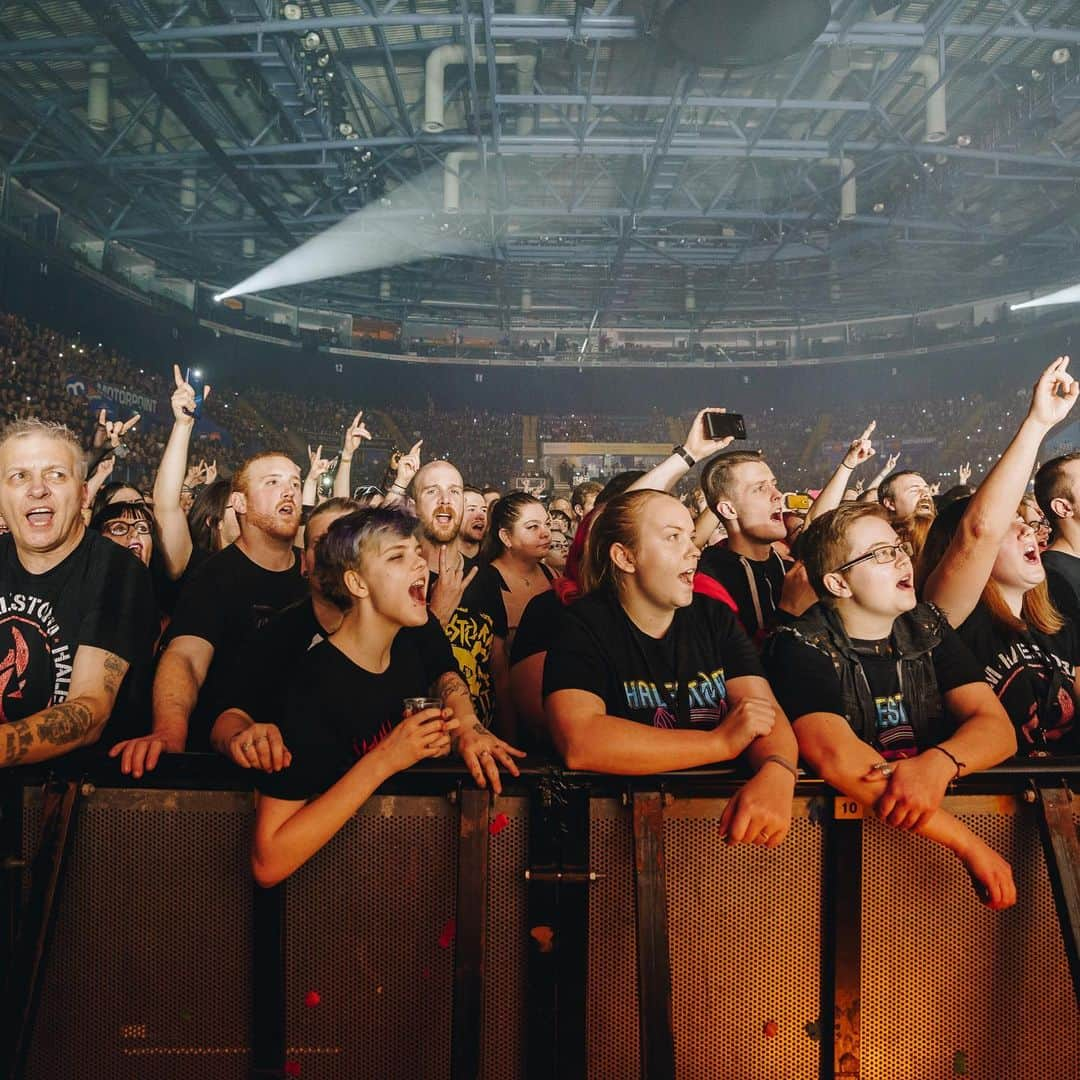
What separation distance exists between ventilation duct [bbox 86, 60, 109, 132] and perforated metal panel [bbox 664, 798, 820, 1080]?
13949mm

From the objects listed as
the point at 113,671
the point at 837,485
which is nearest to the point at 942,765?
the point at 113,671

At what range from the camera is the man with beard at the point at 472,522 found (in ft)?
14.5

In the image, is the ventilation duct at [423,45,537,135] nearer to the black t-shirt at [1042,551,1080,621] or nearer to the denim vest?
the black t-shirt at [1042,551,1080,621]

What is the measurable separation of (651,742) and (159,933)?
4.01 ft

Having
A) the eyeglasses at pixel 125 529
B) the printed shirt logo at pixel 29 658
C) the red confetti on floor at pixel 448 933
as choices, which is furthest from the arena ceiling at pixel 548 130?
the red confetti on floor at pixel 448 933

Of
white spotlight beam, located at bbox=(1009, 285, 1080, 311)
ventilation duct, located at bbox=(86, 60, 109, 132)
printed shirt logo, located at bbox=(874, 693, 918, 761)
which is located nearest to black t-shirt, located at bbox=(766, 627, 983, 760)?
printed shirt logo, located at bbox=(874, 693, 918, 761)

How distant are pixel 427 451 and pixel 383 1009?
22721mm

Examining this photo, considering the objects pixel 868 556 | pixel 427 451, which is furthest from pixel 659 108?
pixel 868 556

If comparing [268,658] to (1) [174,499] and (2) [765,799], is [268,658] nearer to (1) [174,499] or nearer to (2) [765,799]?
(2) [765,799]

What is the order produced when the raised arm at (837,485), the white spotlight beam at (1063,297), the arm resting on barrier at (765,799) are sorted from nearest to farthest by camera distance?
the arm resting on barrier at (765,799), the raised arm at (837,485), the white spotlight beam at (1063,297)

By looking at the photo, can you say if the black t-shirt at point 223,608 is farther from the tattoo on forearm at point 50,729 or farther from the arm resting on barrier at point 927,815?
the arm resting on barrier at point 927,815

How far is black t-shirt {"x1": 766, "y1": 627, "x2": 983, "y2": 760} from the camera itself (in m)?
2.05

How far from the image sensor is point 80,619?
7.26 feet

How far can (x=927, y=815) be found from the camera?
1.77m
